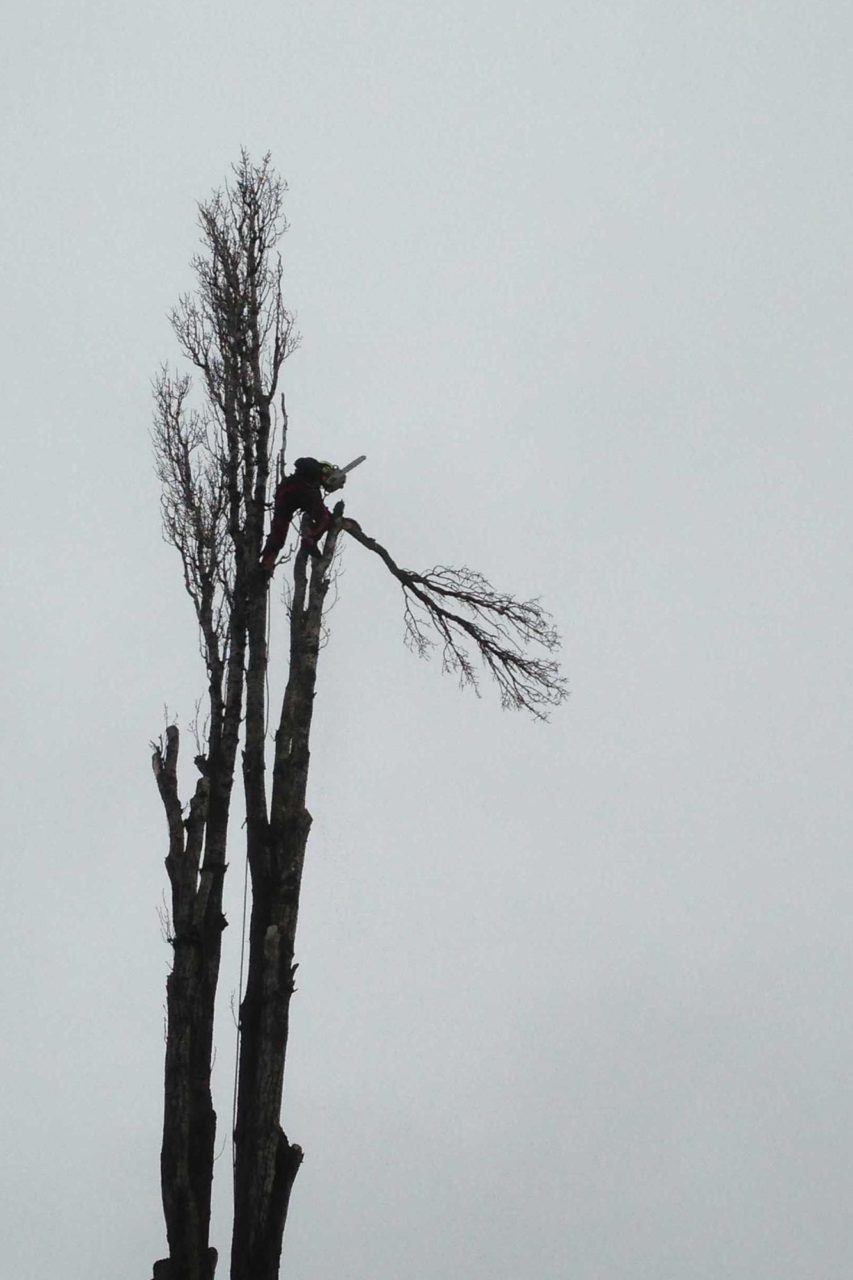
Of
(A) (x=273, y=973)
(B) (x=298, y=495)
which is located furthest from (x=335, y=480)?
(A) (x=273, y=973)

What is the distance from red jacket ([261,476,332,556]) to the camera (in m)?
10.6

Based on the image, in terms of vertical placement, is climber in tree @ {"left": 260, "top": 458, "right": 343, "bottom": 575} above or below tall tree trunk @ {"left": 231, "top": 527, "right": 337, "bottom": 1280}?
above

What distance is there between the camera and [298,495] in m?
10.7

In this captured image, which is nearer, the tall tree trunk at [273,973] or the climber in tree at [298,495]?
the tall tree trunk at [273,973]

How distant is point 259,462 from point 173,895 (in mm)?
3750

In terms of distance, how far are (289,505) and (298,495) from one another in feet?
0.38

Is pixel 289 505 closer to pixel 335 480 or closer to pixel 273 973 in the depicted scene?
pixel 335 480

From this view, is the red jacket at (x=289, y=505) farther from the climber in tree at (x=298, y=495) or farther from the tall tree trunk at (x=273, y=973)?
the tall tree trunk at (x=273, y=973)

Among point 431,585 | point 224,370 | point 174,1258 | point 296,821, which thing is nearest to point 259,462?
point 224,370

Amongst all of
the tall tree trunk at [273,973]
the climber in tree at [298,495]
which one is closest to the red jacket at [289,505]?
the climber in tree at [298,495]

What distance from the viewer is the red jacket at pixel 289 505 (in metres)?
10.6

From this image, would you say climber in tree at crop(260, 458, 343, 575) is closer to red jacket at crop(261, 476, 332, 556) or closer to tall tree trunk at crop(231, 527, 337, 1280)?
red jacket at crop(261, 476, 332, 556)

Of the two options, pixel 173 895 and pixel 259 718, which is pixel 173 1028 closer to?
pixel 173 895

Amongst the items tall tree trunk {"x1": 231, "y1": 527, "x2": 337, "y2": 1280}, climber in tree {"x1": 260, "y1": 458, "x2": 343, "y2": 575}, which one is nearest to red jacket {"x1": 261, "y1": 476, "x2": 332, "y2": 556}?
climber in tree {"x1": 260, "y1": 458, "x2": 343, "y2": 575}
